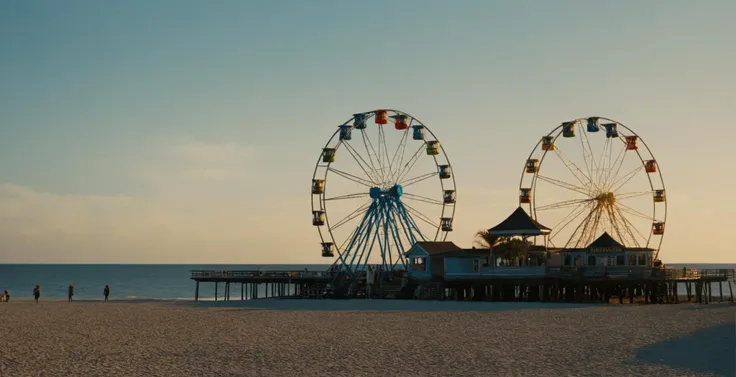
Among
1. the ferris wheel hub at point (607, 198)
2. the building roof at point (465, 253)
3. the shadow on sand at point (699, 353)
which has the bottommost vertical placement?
the shadow on sand at point (699, 353)

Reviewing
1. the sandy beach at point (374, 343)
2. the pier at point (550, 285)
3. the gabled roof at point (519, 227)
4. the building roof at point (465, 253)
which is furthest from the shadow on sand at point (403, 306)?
the gabled roof at point (519, 227)

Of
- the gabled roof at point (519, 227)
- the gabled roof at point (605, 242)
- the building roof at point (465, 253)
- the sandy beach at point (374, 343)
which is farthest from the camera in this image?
the building roof at point (465, 253)

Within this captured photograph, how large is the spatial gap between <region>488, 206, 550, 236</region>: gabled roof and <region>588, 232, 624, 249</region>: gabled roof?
3.03 meters

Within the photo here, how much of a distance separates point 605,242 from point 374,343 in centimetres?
2830

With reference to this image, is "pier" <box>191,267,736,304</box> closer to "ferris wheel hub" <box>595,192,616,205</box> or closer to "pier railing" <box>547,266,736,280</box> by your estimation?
"pier railing" <box>547,266,736,280</box>

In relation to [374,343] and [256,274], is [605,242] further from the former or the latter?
[374,343]

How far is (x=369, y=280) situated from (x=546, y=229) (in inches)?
459

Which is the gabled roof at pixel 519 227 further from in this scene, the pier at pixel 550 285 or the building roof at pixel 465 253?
the pier at pixel 550 285

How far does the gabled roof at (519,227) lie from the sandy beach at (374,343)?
1272 centimetres

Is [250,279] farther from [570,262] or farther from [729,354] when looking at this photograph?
[729,354]

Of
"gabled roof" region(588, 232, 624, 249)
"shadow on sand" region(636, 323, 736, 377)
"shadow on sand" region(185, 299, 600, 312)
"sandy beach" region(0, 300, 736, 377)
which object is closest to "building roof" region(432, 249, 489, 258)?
"shadow on sand" region(185, 299, 600, 312)

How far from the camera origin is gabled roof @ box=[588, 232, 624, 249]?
51.8 meters

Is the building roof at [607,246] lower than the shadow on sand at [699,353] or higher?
higher

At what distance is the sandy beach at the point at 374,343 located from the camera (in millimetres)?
22250
